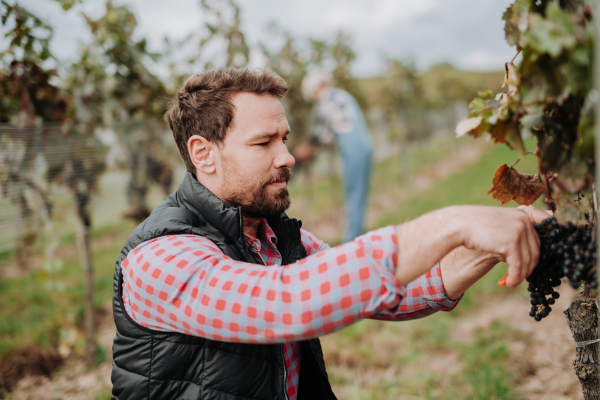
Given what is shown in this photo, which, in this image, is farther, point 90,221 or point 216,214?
point 90,221

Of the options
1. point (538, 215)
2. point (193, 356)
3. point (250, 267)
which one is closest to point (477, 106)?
point (538, 215)

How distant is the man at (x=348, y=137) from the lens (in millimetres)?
6496

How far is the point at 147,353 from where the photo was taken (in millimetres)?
1402

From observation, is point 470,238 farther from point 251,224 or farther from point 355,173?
point 355,173

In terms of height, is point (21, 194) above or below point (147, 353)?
above

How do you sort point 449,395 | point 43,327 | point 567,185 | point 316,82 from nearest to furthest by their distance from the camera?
point 567,185 → point 449,395 → point 43,327 → point 316,82

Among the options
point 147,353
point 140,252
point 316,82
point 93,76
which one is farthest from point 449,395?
point 316,82

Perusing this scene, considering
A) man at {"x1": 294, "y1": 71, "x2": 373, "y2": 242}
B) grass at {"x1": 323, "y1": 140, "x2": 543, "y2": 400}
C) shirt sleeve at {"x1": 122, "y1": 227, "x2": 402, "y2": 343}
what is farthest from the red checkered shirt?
man at {"x1": 294, "y1": 71, "x2": 373, "y2": 242}

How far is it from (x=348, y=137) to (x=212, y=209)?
5.25 meters

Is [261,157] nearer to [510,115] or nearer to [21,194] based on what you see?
[510,115]

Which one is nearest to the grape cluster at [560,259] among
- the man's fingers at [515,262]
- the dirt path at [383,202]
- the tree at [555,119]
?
the tree at [555,119]

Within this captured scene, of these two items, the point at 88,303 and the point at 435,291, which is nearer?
the point at 435,291

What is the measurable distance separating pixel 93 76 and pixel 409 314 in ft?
11.6

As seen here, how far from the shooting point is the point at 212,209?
1.54 metres
